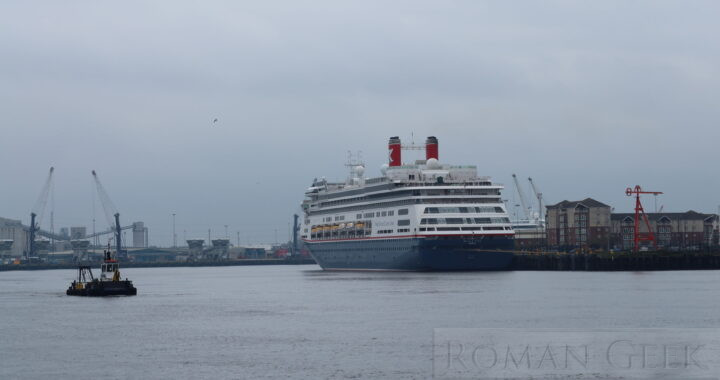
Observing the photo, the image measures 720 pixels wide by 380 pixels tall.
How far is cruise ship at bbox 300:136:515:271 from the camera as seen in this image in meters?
91.2

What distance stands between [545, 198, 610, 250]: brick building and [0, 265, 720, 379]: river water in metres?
73.5

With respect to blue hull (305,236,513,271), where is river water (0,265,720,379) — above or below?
below

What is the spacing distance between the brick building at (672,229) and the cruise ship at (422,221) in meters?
53.9

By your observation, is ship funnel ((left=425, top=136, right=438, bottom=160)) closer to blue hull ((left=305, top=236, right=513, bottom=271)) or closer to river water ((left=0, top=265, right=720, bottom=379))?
blue hull ((left=305, top=236, right=513, bottom=271))

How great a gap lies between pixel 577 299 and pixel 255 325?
19.5 m

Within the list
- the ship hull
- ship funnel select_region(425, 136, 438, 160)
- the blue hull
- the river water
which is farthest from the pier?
the ship hull

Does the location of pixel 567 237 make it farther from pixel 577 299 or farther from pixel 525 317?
pixel 525 317

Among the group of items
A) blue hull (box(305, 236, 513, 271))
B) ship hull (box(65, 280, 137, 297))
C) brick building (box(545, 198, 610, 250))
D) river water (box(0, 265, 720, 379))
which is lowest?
river water (box(0, 265, 720, 379))

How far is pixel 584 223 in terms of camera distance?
6009 inches

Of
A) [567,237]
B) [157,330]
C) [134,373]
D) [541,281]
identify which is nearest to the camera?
[134,373]

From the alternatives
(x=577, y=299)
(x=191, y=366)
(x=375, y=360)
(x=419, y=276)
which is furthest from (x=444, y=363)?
(x=419, y=276)

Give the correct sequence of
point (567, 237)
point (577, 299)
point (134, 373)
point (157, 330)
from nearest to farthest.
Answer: point (134, 373), point (157, 330), point (577, 299), point (567, 237)

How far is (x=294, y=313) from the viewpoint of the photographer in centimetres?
5497

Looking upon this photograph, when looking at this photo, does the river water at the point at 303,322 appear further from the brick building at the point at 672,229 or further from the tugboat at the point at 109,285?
the brick building at the point at 672,229
